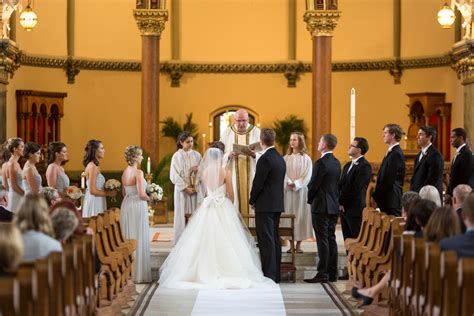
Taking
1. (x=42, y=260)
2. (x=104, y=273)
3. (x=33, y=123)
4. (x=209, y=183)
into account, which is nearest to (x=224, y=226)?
(x=209, y=183)

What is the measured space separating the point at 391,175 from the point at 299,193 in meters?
1.93

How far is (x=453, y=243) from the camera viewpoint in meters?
6.39

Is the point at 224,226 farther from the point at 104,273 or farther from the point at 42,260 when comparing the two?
the point at 42,260

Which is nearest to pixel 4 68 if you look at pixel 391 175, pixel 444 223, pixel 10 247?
pixel 391 175

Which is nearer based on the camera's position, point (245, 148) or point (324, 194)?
point (324, 194)

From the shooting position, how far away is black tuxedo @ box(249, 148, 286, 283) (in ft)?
37.0

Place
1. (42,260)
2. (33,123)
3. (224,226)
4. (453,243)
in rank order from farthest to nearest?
(33,123), (224,226), (453,243), (42,260)

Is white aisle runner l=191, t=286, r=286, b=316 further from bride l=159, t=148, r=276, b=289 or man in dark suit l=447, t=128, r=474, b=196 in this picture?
man in dark suit l=447, t=128, r=474, b=196

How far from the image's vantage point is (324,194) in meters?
11.6

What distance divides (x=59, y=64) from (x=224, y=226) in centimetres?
1120

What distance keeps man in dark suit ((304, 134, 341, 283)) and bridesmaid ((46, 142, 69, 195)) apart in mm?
2816

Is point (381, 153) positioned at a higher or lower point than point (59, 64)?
lower

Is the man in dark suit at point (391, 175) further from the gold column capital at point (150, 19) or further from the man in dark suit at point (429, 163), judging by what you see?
the gold column capital at point (150, 19)

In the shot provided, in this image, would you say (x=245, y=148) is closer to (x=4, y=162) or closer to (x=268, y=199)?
(x=268, y=199)
